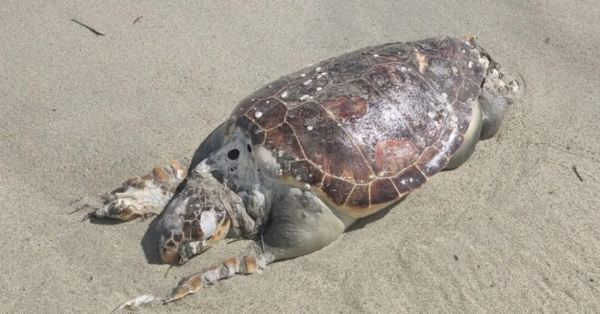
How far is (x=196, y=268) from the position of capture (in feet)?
10.7

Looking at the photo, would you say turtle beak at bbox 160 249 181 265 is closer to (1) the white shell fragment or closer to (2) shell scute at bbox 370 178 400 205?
(1) the white shell fragment

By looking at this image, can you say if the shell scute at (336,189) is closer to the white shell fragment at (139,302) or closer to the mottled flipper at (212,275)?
the mottled flipper at (212,275)

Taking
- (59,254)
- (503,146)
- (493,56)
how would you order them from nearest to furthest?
(59,254) → (503,146) → (493,56)

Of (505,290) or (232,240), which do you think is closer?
(505,290)

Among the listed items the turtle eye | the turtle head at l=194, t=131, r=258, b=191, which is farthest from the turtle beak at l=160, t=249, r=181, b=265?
the turtle eye

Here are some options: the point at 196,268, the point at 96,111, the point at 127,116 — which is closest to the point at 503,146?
the point at 196,268

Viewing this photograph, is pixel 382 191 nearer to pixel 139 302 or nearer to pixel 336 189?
pixel 336 189

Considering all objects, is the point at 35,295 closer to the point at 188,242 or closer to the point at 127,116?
the point at 188,242

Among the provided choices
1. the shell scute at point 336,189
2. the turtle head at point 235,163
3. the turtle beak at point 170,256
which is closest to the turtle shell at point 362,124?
the shell scute at point 336,189

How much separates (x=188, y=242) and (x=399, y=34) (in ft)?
9.33

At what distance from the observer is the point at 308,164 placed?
3152 millimetres

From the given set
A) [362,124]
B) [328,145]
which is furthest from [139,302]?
[362,124]

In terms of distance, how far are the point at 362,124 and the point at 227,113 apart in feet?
4.50

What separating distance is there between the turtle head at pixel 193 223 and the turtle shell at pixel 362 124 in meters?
0.43
